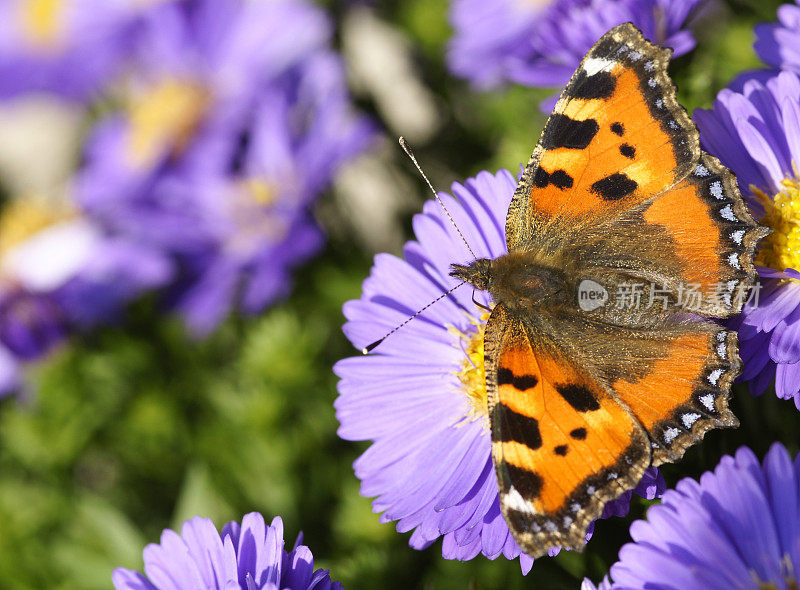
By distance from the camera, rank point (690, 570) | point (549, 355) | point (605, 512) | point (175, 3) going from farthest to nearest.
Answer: point (175, 3) → point (549, 355) → point (605, 512) → point (690, 570)

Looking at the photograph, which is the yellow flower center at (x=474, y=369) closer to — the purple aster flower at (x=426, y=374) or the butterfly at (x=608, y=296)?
the purple aster flower at (x=426, y=374)

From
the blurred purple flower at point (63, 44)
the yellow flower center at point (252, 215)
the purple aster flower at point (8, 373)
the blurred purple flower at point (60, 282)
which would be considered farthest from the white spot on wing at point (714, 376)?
the blurred purple flower at point (63, 44)

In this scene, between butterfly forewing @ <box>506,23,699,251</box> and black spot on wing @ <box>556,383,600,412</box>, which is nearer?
black spot on wing @ <box>556,383,600,412</box>

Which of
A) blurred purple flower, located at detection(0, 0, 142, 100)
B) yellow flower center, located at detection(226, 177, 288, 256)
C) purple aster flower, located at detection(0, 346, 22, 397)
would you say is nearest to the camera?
purple aster flower, located at detection(0, 346, 22, 397)

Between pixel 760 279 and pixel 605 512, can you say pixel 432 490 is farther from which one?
pixel 760 279

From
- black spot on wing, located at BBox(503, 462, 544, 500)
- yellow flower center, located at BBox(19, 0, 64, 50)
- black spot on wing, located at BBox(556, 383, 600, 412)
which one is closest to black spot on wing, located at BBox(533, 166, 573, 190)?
black spot on wing, located at BBox(556, 383, 600, 412)

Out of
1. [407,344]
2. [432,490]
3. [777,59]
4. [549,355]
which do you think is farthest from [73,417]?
[777,59]

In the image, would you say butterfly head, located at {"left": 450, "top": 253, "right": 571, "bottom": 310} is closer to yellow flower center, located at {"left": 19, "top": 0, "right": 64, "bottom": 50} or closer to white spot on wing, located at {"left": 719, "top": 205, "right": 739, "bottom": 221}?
white spot on wing, located at {"left": 719, "top": 205, "right": 739, "bottom": 221}
